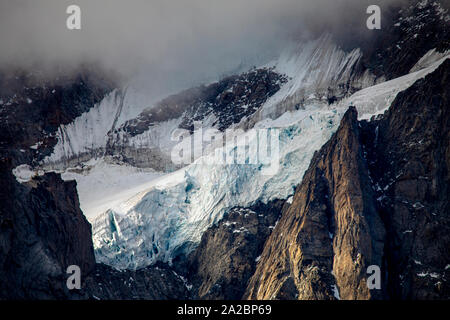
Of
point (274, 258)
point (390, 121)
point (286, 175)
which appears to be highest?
point (390, 121)

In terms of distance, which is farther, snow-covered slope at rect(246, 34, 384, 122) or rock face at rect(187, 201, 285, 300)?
snow-covered slope at rect(246, 34, 384, 122)

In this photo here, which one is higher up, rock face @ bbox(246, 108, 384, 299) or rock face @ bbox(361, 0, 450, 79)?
rock face @ bbox(361, 0, 450, 79)

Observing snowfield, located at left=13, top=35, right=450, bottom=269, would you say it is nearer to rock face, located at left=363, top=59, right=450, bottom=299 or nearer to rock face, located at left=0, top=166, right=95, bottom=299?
rock face, located at left=363, top=59, right=450, bottom=299

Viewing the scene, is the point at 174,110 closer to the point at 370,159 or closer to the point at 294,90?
the point at 294,90

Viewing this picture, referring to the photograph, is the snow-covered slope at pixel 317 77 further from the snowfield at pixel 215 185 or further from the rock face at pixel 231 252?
the rock face at pixel 231 252

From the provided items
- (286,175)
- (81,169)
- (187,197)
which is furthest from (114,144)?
(286,175)

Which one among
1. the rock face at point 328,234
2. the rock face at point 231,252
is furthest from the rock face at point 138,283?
the rock face at point 328,234

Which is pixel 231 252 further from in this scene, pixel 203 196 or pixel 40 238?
pixel 40 238

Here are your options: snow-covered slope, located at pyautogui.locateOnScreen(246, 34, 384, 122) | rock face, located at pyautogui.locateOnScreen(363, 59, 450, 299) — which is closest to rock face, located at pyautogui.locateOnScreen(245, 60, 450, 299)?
rock face, located at pyautogui.locateOnScreen(363, 59, 450, 299)
